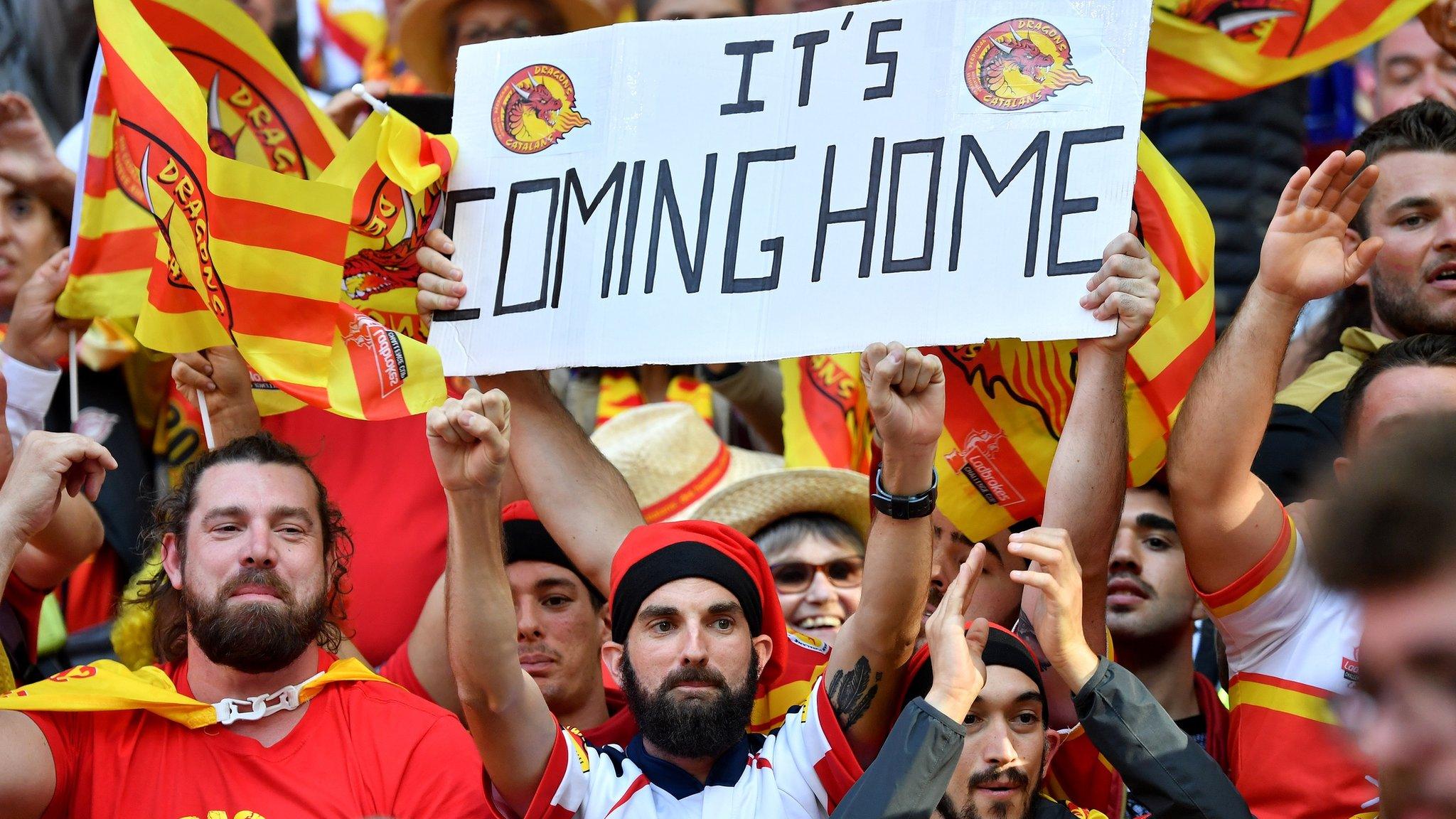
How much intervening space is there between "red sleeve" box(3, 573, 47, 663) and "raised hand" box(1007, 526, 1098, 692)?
2.70m

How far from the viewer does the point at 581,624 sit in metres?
4.52

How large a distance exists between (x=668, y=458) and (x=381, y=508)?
1.10 metres

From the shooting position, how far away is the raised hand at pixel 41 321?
15.8 feet

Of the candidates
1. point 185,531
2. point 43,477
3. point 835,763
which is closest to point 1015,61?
point 835,763

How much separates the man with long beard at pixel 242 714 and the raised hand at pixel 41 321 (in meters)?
1.11

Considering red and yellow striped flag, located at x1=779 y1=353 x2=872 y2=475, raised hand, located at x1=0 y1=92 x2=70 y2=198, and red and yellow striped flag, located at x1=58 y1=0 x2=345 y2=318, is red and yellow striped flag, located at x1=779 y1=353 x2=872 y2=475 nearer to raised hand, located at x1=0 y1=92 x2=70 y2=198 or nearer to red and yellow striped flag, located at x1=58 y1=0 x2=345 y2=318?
red and yellow striped flag, located at x1=58 y1=0 x2=345 y2=318

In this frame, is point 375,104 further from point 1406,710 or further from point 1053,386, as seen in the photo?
point 1406,710

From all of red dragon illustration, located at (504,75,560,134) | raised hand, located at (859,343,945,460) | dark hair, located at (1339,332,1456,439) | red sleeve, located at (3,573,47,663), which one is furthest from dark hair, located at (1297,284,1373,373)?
red sleeve, located at (3,573,47,663)

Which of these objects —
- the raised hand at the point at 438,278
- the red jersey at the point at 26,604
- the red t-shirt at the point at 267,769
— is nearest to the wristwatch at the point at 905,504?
the red t-shirt at the point at 267,769

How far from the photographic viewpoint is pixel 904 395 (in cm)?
354

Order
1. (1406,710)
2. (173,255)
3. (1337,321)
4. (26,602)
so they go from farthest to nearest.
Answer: (1337,321), (26,602), (173,255), (1406,710)

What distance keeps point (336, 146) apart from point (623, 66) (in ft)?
3.72

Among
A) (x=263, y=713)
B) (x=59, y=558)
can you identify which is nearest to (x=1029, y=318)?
(x=263, y=713)

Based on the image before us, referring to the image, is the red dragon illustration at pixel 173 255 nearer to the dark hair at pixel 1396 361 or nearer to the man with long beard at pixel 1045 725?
the man with long beard at pixel 1045 725
